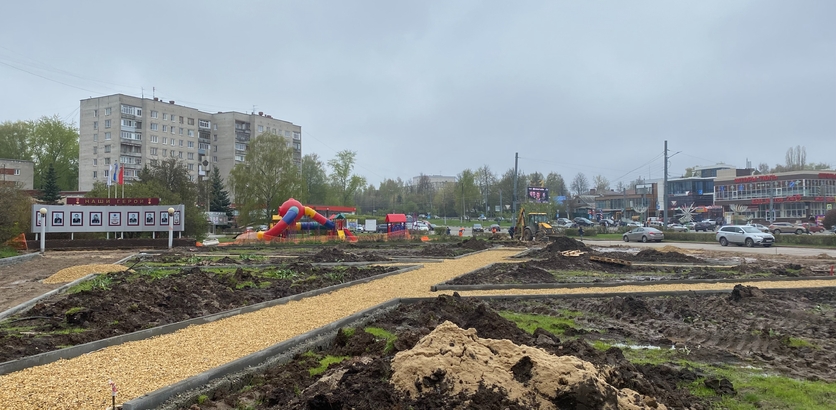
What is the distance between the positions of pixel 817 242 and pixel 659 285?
2897 centimetres

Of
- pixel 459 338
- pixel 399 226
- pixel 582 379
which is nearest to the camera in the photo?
pixel 582 379

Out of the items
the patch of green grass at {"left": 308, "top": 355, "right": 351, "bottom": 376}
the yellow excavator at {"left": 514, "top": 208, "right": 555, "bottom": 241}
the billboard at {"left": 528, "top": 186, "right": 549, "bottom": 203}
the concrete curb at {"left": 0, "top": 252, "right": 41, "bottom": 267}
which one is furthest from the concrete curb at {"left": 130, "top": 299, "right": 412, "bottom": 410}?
the billboard at {"left": 528, "top": 186, "right": 549, "bottom": 203}

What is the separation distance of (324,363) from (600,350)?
12.6 feet

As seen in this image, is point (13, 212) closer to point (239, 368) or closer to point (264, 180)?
point (239, 368)

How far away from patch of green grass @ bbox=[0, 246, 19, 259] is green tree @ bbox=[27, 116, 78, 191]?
5826 cm

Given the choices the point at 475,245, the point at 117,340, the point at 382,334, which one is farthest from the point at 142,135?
the point at 382,334

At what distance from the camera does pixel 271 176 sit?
A: 2746 inches

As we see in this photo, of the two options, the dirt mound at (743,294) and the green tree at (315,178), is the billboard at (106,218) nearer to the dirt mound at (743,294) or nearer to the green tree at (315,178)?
the dirt mound at (743,294)

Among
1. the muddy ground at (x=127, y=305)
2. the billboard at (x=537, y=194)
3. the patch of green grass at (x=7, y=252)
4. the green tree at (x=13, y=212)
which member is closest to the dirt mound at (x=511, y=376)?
the muddy ground at (x=127, y=305)

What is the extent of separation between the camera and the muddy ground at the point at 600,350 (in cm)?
537

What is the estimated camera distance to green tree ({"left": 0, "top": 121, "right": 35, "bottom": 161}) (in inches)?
3039

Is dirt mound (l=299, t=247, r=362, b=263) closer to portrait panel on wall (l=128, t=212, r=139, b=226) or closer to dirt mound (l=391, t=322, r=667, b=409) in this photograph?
portrait panel on wall (l=128, t=212, r=139, b=226)

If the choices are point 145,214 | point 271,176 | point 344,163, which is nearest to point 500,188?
point 344,163

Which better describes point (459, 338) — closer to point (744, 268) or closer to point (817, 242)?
point (744, 268)
